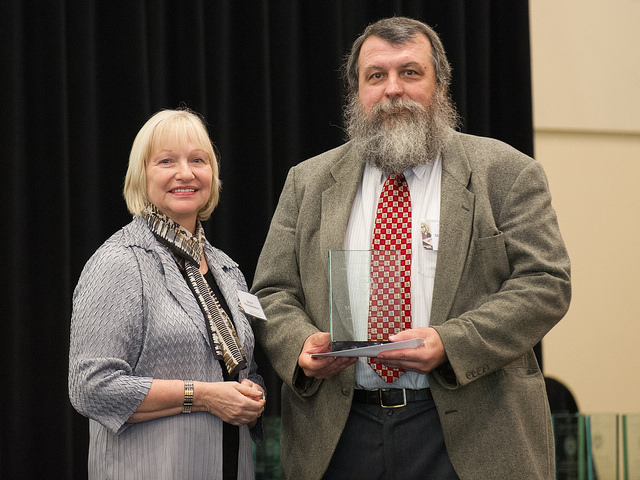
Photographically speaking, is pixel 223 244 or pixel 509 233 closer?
pixel 509 233

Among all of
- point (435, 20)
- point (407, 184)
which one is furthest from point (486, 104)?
point (407, 184)

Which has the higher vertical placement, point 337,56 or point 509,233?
point 337,56

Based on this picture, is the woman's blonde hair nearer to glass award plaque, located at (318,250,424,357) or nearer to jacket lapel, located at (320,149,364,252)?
jacket lapel, located at (320,149,364,252)

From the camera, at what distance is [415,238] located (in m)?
2.68

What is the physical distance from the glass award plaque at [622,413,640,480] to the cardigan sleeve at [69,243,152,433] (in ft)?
7.32

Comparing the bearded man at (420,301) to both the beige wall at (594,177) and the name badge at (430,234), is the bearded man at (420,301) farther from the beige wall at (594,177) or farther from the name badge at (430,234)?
the beige wall at (594,177)

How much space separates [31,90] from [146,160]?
67.3 inches

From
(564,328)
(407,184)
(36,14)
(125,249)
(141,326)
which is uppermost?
(36,14)

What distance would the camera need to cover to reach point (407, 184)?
2.83 m

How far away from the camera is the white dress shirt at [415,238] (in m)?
2.61

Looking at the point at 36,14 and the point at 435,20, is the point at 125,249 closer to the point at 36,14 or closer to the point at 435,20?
the point at 36,14

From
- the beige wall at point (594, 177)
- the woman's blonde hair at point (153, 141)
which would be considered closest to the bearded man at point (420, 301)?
the woman's blonde hair at point (153, 141)

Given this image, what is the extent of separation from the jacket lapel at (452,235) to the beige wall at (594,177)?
2966 millimetres

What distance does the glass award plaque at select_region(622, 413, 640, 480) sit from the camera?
3.65 meters
